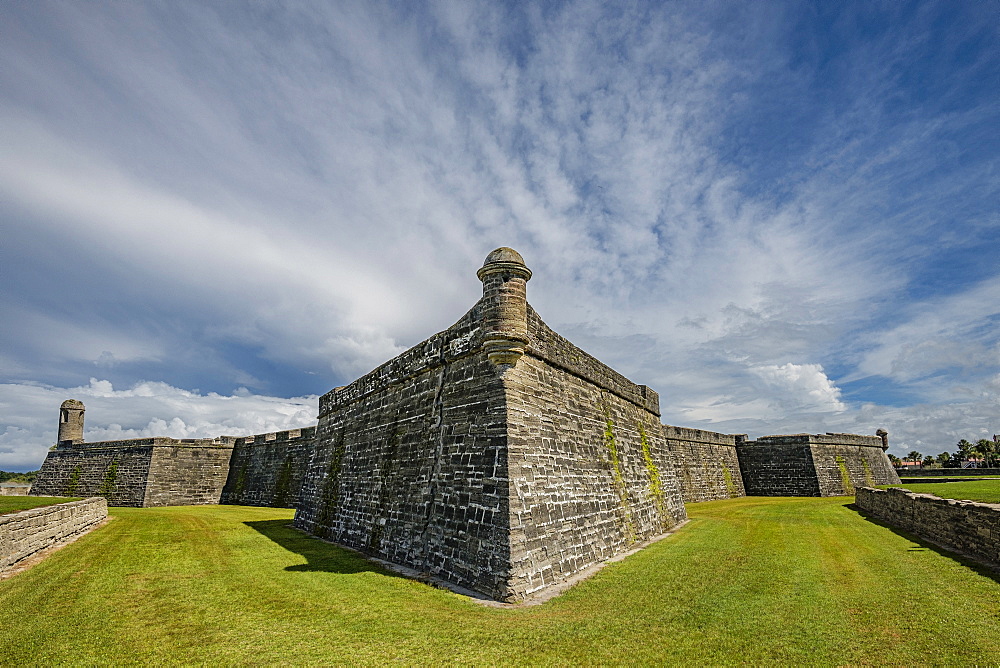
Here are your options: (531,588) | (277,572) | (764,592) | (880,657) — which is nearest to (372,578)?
(277,572)

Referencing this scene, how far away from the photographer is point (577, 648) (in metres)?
5.94

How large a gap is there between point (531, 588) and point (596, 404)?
23.5 ft

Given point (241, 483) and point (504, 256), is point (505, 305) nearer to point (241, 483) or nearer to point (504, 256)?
point (504, 256)

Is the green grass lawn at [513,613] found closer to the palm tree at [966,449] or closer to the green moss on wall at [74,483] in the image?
the green moss on wall at [74,483]

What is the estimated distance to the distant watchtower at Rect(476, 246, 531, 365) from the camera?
33.7 feet

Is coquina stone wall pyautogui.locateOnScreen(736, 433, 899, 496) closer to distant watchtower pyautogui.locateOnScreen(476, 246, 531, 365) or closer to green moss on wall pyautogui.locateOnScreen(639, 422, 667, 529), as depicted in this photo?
green moss on wall pyautogui.locateOnScreen(639, 422, 667, 529)

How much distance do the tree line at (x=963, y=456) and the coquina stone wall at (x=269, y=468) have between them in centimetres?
7403

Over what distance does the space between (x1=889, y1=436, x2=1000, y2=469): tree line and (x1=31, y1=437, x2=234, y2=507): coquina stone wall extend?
79635mm

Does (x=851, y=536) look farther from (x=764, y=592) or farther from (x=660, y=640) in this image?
(x=660, y=640)

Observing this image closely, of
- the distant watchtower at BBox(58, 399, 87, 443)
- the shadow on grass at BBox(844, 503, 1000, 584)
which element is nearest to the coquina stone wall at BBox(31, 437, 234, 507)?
the distant watchtower at BBox(58, 399, 87, 443)

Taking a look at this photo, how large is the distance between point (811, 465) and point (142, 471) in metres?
45.3

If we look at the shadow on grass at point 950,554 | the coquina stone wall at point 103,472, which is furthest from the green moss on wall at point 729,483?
the coquina stone wall at point 103,472

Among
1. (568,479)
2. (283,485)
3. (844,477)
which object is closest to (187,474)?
(283,485)

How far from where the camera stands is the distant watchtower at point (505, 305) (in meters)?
10.3
